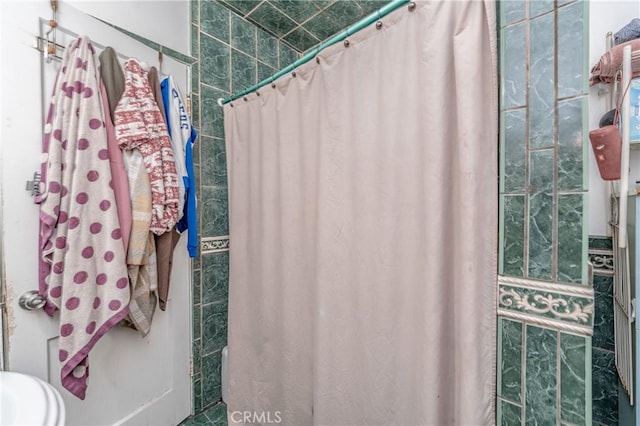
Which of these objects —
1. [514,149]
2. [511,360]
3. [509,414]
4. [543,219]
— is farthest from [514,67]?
[509,414]

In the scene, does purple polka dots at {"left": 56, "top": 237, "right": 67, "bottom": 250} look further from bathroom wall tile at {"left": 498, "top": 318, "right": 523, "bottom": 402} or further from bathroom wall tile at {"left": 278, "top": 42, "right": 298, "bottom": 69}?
bathroom wall tile at {"left": 278, "top": 42, "right": 298, "bottom": 69}

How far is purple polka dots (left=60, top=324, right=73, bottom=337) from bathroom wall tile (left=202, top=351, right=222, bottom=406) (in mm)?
755

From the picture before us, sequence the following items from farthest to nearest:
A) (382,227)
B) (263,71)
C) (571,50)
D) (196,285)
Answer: (263,71)
(196,285)
(382,227)
(571,50)

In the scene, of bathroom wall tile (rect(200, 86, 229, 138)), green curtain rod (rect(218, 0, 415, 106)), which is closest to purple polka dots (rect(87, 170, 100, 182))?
bathroom wall tile (rect(200, 86, 229, 138))

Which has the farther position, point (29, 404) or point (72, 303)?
point (72, 303)

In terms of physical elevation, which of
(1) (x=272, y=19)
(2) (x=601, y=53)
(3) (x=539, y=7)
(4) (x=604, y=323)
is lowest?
(4) (x=604, y=323)

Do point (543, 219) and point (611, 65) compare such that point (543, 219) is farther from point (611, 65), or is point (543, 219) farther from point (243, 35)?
point (243, 35)

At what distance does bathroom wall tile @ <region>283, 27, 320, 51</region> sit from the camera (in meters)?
1.76

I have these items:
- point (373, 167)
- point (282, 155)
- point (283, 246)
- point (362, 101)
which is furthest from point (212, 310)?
point (362, 101)

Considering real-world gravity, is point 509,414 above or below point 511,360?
below

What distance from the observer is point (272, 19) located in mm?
1636

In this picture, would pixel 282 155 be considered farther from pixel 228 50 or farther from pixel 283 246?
pixel 228 50

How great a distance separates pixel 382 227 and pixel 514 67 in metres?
0.55

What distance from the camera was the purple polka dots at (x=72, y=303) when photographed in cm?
90
